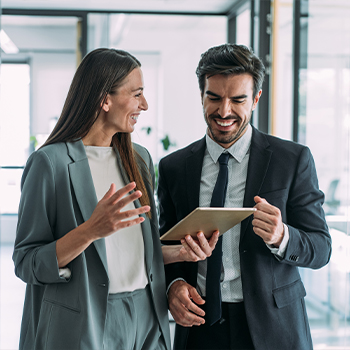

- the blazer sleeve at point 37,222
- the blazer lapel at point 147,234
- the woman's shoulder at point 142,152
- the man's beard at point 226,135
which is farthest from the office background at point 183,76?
the blazer sleeve at point 37,222

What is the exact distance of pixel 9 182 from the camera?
4.56m

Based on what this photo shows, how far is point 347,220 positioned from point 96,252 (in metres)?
1.83

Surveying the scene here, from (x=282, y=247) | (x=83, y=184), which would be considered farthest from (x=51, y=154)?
(x=282, y=247)

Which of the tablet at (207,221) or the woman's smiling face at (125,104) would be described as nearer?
the tablet at (207,221)

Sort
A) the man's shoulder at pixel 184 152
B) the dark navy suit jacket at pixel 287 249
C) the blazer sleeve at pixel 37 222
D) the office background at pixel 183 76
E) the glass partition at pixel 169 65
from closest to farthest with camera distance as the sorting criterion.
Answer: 1. the blazer sleeve at pixel 37 222
2. the dark navy suit jacket at pixel 287 249
3. the man's shoulder at pixel 184 152
4. the office background at pixel 183 76
5. the glass partition at pixel 169 65

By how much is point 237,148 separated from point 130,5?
3077 mm

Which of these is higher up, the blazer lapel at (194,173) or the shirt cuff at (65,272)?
the blazer lapel at (194,173)

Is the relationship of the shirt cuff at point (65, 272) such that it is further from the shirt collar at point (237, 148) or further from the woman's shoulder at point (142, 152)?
the shirt collar at point (237, 148)

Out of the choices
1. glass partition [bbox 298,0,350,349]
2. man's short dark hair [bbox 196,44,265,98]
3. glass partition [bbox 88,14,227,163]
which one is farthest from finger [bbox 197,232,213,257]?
glass partition [bbox 88,14,227,163]

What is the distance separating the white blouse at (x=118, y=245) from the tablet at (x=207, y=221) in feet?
0.45

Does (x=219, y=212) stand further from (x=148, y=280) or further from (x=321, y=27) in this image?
(x=321, y=27)

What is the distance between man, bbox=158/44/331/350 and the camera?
1463 mm

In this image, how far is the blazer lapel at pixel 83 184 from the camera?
1.32 meters

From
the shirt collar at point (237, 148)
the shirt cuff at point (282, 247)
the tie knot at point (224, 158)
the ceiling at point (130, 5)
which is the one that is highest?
the ceiling at point (130, 5)
